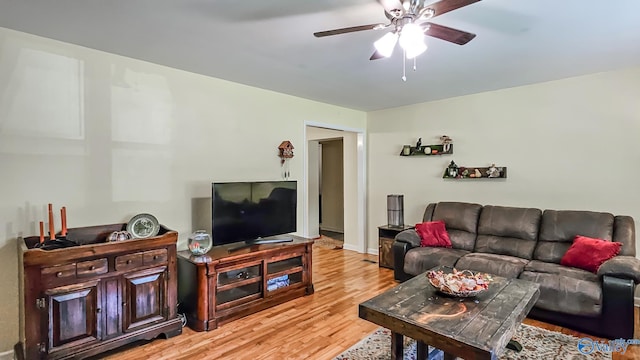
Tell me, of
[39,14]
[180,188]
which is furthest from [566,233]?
[39,14]

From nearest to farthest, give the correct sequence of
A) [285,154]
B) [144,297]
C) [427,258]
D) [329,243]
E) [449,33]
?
1. [449,33]
2. [144,297]
3. [427,258]
4. [285,154]
5. [329,243]

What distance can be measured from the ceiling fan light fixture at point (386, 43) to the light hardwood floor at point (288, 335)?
224 cm

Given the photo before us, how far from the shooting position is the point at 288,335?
2.91 m

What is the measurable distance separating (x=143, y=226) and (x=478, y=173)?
4022mm

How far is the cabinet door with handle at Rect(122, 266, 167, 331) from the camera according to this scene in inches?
106

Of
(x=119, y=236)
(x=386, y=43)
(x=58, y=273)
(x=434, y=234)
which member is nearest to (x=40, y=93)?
(x=119, y=236)

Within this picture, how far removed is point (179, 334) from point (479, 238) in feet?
11.3

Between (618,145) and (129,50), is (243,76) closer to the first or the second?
(129,50)

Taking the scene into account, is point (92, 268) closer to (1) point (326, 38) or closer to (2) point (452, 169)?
(1) point (326, 38)

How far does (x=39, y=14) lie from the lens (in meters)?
2.28

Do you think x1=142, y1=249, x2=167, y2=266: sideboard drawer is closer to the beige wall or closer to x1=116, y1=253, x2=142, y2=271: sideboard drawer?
x1=116, y1=253, x2=142, y2=271: sideboard drawer

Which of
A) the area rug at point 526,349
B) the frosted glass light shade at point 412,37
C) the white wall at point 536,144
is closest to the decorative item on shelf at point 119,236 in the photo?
the area rug at point 526,349

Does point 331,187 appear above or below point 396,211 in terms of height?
above

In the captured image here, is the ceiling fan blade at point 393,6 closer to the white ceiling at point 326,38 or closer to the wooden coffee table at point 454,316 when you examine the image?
the white ceiling at point 326,38
